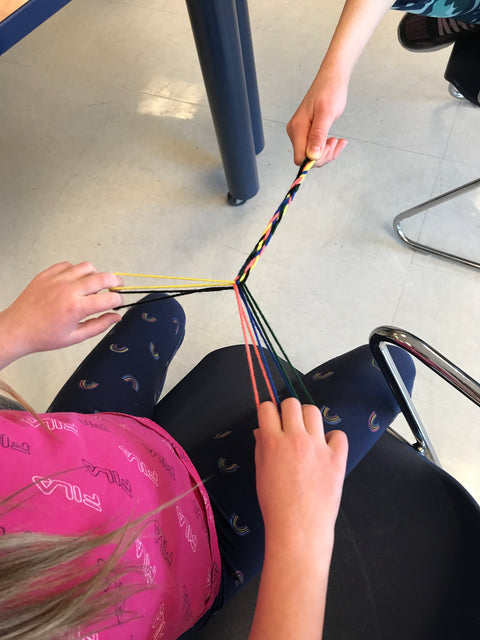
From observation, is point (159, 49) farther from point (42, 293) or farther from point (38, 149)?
point (42, 293)

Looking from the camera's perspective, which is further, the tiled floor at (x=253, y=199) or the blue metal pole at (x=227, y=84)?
the tiled floor at (x=253, y=199)

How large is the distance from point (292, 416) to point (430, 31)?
97 cm

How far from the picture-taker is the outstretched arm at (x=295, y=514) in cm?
49

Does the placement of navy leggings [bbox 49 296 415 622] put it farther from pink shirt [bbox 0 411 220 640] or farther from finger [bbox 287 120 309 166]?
finger [bbox 287 120 309 166]

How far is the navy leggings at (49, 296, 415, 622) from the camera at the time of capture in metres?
0.65

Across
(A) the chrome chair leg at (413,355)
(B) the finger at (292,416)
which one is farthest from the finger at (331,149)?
(B) the finger at (292,416)

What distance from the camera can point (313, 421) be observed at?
556 millimetres

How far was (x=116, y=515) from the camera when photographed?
1.74ft

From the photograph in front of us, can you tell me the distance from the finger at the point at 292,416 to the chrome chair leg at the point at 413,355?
0.58 feet

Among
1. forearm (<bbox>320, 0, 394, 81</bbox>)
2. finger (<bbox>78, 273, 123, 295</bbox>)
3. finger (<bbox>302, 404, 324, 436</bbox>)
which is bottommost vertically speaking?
finger (<bbox>302, 404, 324, 436</bbox>)

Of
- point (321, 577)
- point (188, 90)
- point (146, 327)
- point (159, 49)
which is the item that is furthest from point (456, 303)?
point (159, 49)

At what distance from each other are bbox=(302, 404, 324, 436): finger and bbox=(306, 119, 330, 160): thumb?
0.36 metres

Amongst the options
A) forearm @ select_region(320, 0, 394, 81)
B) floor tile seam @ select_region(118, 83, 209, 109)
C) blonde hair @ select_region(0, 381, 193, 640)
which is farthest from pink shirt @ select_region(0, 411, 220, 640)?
floor tile seam @ select_region(118, 83, 209, 109)

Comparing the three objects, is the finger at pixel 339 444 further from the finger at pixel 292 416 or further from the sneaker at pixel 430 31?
the sneaker at pixel 430 31
